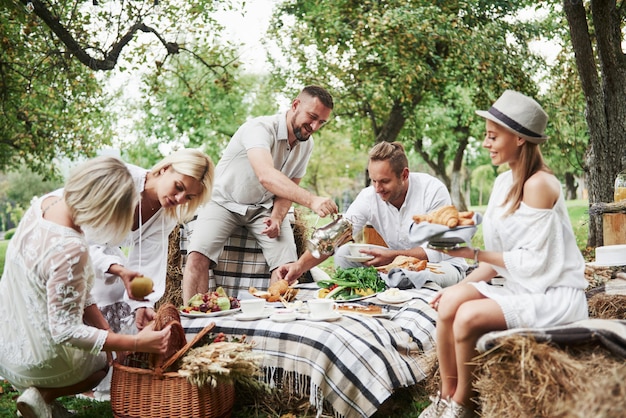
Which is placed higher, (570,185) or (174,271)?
(570,185)

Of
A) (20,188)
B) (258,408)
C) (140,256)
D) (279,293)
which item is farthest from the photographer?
(20,188)

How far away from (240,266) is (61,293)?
2.60 meters

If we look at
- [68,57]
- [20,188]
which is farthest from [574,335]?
[20,188]

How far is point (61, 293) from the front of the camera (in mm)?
2871

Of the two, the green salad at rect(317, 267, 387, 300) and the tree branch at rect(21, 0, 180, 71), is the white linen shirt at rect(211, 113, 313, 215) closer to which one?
the green salad at rect(317, 267, 387, 300)

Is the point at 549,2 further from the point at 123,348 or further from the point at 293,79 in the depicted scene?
the point at 123,348

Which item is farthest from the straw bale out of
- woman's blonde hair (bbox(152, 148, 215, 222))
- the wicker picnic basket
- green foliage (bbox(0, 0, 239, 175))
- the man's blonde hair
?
green foliage (bbox(0, 0, 239, 175))

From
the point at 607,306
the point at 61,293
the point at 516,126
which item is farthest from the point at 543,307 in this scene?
the point at 61,293

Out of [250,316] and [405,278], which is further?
[405,278]

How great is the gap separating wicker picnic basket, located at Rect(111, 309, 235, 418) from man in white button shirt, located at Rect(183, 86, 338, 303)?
1654mm

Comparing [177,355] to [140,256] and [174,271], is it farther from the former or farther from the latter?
[174,271]

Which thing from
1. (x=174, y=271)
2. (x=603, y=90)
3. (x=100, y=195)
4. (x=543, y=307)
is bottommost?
(x=174, y=271)

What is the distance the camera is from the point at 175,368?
10.4ft

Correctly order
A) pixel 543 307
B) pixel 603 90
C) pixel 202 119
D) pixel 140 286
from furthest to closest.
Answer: pixel 202 119
pixel 603 90
pixel 140 286
pixel 543 307
